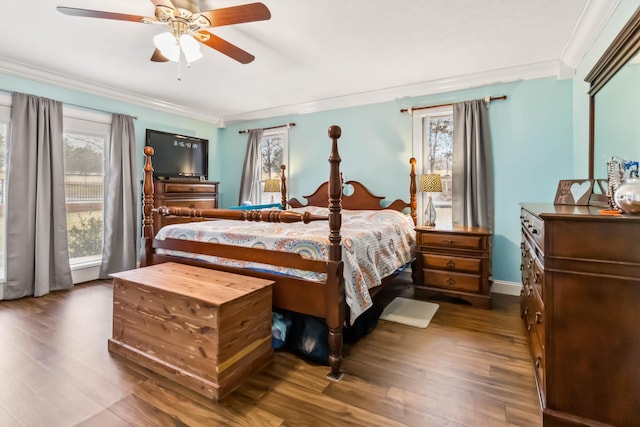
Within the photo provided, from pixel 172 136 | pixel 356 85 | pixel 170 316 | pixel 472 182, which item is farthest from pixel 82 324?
pixel 472 182

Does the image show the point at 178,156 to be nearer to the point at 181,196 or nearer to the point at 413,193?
the point at 181,196

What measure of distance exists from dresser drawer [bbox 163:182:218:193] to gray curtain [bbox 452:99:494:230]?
360 centimetres

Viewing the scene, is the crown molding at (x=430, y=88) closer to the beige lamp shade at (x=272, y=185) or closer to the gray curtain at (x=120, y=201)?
the beige lamp shade at (x=272, y=185)

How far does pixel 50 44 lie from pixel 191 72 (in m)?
1.22

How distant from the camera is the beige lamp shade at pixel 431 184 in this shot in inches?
142

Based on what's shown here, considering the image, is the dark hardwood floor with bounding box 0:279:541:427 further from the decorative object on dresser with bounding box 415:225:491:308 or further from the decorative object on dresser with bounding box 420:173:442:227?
the decorative object on dresser with bounding box 420:173:442:227

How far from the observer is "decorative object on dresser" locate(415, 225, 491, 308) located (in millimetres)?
3059

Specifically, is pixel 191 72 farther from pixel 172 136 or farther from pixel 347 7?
pixel 347 7

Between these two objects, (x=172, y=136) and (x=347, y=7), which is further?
(x=172, y=136)

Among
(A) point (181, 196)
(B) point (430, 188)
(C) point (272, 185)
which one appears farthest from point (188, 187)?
(B) point (430, 188)

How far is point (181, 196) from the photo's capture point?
4.52m

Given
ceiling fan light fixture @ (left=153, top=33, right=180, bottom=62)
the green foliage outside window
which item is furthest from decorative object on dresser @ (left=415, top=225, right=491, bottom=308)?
the green foliage outside window

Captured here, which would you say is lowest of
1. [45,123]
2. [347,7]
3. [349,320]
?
[349,320]

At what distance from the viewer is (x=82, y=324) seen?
2.69 m
